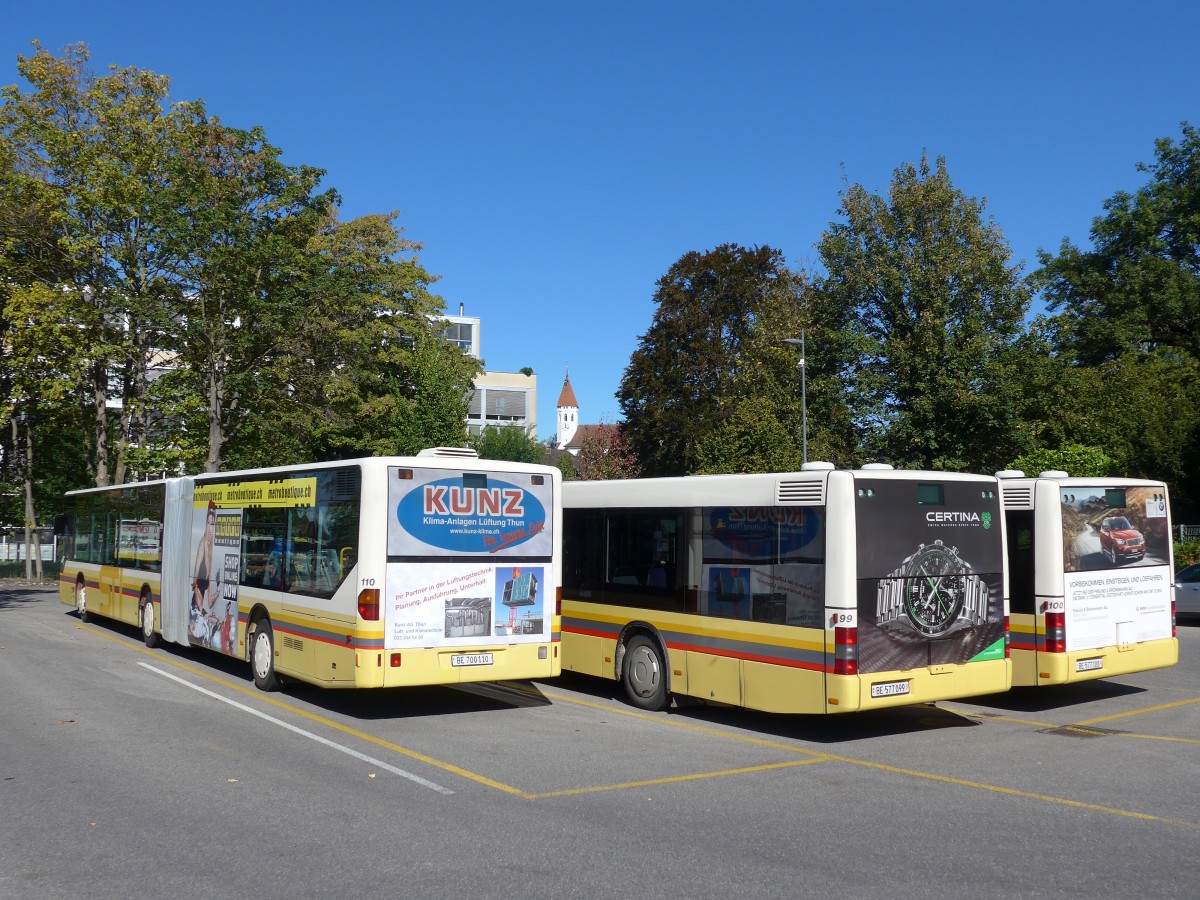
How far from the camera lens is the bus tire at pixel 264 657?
13047 mm

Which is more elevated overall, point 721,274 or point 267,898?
point 721,274

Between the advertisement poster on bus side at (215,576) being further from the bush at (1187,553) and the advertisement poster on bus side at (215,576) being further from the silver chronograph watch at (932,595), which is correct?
the bush at (1187,553)

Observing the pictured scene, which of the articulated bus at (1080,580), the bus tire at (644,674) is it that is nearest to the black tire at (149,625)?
the bus tire at (644,674)

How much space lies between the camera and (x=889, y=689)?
32.3 feet

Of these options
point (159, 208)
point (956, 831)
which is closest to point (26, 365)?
point (159, 208)

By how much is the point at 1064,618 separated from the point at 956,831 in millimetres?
5603

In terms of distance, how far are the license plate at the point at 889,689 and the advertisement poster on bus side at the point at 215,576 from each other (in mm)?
8488

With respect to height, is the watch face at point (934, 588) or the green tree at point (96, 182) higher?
the green tree at point (96, 182)

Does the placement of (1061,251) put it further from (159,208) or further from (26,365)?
(26,365)

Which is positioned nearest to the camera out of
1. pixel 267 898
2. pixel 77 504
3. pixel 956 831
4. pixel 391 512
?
pixel 267 898

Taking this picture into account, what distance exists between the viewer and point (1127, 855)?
Answer: 6184 mm

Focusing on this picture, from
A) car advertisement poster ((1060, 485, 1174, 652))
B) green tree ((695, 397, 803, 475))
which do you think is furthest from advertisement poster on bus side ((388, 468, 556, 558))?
green tree ((695, 397, 803, 475))

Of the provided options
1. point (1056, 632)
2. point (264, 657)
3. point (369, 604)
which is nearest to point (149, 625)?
point (264, 657)

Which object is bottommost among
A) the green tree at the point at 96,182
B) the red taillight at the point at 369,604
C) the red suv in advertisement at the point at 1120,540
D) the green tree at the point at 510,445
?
the red taillight at the point at 369,604
